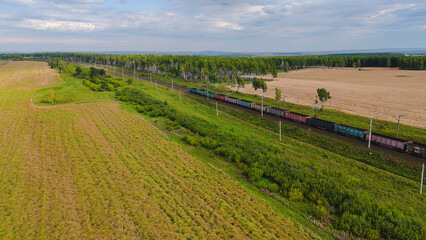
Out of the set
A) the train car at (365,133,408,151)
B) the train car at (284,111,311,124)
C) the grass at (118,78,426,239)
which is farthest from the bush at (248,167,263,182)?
the train car at (284,111,311,124)

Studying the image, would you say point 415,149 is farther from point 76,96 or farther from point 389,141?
point 76,96

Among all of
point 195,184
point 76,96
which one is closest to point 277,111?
point 195,184

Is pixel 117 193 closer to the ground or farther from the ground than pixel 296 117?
closer to the ground

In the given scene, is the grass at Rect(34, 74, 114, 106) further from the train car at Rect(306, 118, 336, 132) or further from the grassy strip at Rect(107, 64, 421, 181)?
the train car at Rect(306, 118, 336, 132)

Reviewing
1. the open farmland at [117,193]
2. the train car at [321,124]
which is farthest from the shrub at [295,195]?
the train car at [321,124]

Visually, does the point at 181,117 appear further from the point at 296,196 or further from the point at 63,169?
the point at 296,196
